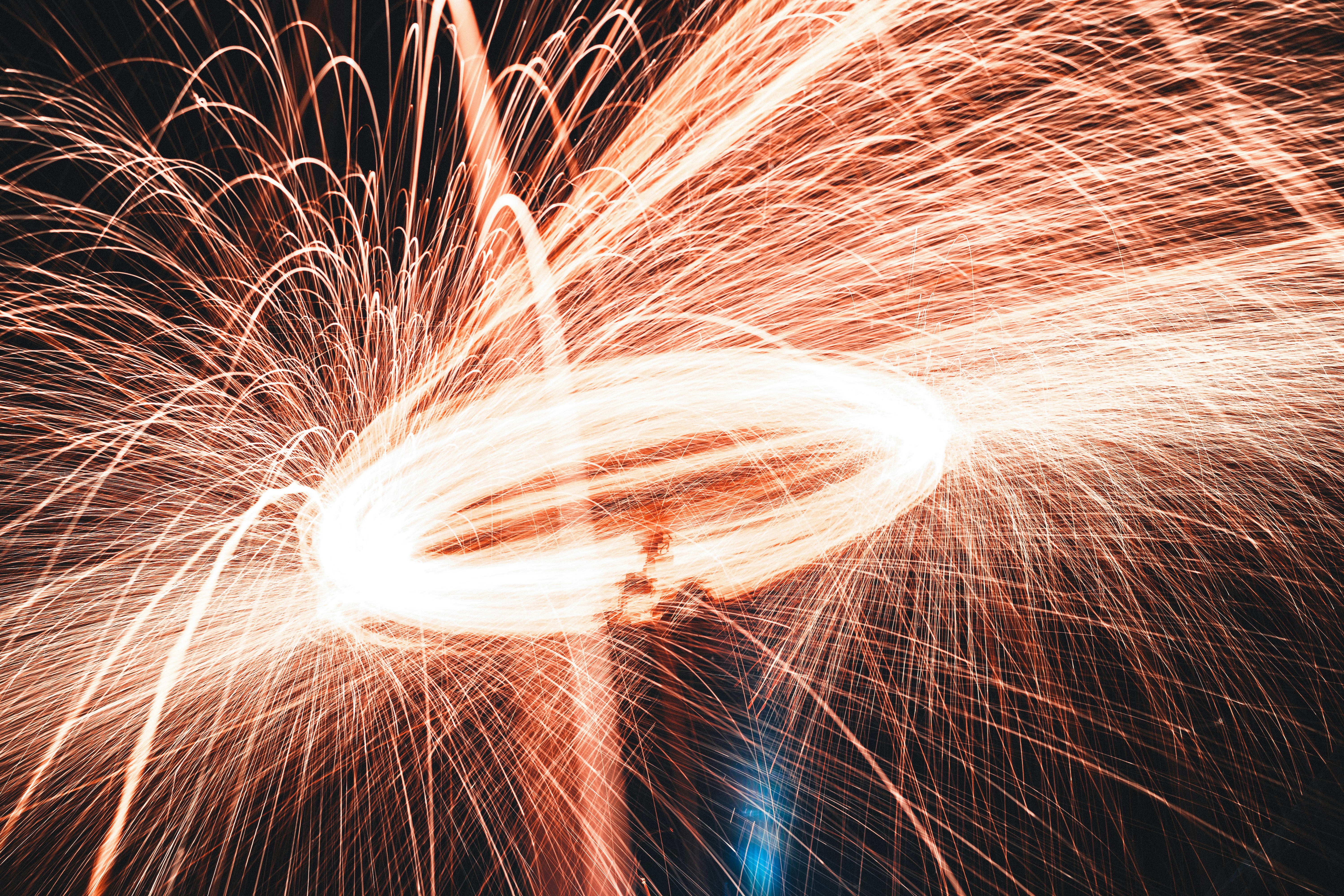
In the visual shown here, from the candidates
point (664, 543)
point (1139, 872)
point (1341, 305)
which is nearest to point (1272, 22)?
Result: point (1341, 305)

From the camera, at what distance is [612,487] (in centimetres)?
462

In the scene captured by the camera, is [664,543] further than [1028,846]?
Yes

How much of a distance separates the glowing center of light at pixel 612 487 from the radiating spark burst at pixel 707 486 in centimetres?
3

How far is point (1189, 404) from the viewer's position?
12.8 ft

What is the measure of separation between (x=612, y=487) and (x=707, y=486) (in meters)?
0.66

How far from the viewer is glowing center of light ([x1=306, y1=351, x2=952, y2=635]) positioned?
4152 millimetres

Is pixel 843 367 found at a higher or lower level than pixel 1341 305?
higher

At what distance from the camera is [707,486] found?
4781mm

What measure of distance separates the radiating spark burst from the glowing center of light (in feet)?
0.10

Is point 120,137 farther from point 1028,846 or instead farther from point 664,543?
point 1028,846

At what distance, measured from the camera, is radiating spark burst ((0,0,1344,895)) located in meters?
3.43

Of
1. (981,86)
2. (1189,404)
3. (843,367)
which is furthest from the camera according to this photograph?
(843,367)

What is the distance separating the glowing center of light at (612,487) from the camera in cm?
415

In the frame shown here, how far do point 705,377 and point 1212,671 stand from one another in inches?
124
